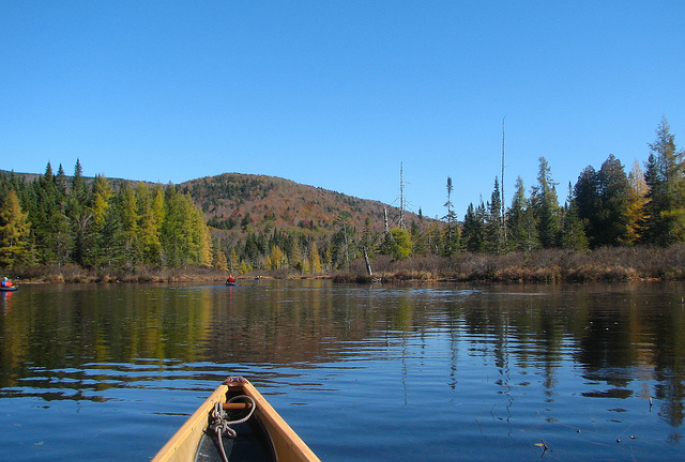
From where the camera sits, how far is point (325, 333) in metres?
16.6

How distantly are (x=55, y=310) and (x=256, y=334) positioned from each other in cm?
1550

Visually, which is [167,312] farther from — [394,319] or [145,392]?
[145,392]

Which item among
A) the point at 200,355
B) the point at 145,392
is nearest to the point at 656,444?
the point at 145,392

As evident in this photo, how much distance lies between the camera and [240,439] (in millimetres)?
5402

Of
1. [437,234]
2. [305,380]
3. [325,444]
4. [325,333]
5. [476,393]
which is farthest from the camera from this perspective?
[437,234]

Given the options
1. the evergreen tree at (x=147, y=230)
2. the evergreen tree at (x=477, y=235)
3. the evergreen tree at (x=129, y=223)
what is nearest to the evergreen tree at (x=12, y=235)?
the evergreen tree at (x=129, y=223)

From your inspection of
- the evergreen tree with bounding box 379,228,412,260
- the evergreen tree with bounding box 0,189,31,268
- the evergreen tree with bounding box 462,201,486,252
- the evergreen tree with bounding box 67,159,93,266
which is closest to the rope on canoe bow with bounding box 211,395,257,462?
the evergreen tree with bounding box 379,228,412,260

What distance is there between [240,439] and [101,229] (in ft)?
284

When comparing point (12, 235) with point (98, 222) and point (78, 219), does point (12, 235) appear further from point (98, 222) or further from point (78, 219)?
point (98, 222)

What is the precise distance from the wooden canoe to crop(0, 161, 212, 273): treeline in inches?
3165

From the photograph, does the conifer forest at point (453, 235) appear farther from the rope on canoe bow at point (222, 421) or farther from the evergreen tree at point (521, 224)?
the rope on canoe bow at point (222, 421)

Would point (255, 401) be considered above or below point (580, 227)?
below

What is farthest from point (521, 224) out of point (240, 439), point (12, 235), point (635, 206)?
point (240, 439)

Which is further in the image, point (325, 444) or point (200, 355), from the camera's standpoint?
point (200, 355)
